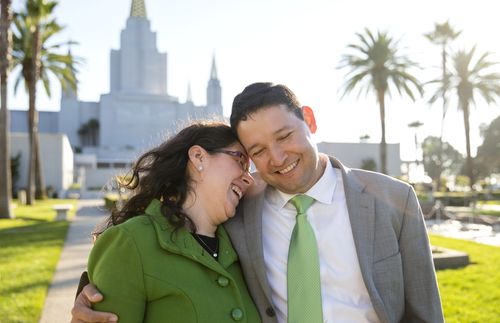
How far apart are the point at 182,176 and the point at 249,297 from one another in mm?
696

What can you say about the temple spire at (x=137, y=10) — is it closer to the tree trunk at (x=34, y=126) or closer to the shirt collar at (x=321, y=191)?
the tree trunk at (x=34, y=126)

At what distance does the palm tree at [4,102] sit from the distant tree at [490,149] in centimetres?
5695

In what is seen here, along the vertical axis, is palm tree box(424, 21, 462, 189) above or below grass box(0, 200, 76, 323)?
above

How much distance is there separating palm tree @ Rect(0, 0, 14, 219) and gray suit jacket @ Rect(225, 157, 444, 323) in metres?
17.5

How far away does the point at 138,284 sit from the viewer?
2.07m

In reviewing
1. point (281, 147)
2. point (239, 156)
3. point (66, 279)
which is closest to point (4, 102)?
point (66, 279)

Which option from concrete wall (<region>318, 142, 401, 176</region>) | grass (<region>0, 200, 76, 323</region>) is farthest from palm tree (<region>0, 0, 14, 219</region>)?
concrete wall (<region>318, 142, 401, 176</region>)

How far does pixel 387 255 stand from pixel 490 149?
65256 mm

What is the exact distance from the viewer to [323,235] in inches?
99.6

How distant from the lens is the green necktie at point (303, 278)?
2.35 meters

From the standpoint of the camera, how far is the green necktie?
2.35 m

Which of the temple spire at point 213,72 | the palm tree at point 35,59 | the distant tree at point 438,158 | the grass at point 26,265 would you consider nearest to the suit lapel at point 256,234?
the grass at point 26,265

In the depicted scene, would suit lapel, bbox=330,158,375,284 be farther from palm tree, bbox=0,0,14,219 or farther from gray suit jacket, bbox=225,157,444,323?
palm tree, bbox=0,0,14,219

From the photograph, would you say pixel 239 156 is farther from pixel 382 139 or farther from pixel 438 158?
pixel 438 158
